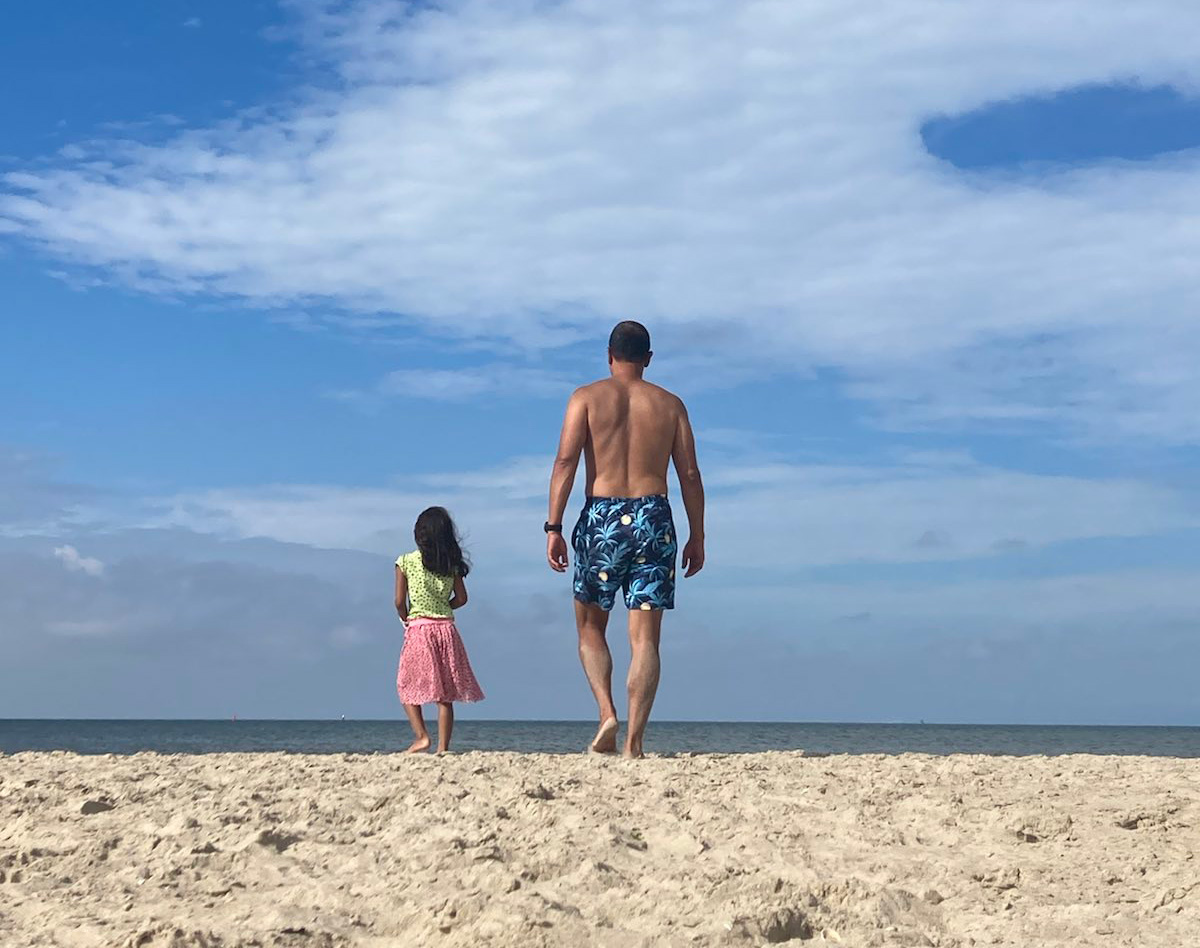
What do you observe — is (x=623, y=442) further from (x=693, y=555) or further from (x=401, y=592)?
(x=401, y=592)

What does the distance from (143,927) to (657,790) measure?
90.5 inches

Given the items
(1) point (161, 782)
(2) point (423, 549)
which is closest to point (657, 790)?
(1) point (161, 782)

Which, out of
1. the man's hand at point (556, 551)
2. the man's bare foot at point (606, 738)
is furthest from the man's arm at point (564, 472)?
the man's bare foot at point (606, 738)

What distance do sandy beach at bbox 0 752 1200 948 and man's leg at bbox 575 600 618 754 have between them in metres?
0.85

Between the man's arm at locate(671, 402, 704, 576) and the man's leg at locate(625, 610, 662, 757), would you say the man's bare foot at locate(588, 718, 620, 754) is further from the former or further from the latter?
the man's arm at locate(671, 402, 704, 576)

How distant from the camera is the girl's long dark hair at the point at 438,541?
859 centimetres

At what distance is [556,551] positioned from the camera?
6961 millimetres

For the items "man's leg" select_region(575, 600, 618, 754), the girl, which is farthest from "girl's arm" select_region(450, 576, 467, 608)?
"man's leg" select_region(575, 600, 618, 754)

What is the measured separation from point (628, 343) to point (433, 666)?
2.90m

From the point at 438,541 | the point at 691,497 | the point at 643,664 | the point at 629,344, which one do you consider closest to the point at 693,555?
the point at 691,497

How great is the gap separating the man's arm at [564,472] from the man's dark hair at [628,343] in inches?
16.7

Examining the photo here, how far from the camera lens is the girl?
8.62 meters

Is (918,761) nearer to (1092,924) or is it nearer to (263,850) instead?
(1092,924)

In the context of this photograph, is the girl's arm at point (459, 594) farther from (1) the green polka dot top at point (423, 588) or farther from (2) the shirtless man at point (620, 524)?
(2) the shirtless man at point (620, 524)
